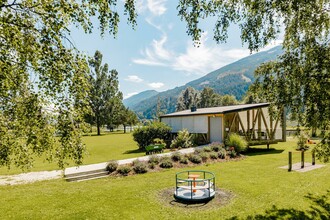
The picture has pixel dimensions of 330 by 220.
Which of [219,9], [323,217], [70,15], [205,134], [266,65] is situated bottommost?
[323,217]

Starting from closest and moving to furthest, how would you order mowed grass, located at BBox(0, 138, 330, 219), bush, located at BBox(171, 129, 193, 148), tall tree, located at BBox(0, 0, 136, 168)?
tall tree, located at BBox(0, 0, 136, 168) < mowed grass, located at BBox(0, 138, 330, 219) < bush, located at BBox(171, 129, 193, 148)

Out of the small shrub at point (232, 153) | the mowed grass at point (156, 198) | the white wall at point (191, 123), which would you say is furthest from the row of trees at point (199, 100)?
the mowed grass at point (156, 198)

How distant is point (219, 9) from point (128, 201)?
6.90 metres

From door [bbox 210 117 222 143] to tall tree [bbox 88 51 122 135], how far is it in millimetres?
33712

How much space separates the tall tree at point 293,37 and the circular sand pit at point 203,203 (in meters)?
3.79

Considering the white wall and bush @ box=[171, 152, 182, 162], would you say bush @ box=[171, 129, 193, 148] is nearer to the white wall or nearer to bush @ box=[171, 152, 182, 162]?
the white wall

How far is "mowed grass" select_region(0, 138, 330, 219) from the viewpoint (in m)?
7.65

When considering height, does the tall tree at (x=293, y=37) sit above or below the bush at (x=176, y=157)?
above

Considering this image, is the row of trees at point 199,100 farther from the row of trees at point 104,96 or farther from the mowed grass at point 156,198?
the mowed grass at point 156,198

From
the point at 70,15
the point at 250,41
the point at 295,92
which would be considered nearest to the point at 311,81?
the point at 295,92

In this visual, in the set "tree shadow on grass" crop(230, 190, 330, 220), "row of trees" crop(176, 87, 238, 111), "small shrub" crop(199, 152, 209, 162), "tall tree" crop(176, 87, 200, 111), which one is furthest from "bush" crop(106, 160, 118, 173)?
"tall tree" crop(176, 87, 200, 111)

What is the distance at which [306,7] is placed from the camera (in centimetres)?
603

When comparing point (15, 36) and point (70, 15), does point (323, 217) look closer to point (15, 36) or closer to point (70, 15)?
point (70, 15)

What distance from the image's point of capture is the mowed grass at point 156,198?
765 centimetres
